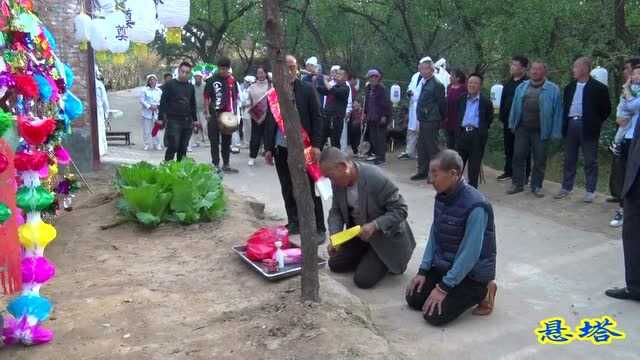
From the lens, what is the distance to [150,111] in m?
14.3

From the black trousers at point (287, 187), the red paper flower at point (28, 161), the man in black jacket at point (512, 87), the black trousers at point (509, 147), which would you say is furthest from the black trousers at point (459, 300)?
the black trousers at point (509, 147)

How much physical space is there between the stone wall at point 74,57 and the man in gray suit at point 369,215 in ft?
18.4

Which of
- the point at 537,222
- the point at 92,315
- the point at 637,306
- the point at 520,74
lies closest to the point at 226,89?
the point at 520,74

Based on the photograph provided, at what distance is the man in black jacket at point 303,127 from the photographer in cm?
595

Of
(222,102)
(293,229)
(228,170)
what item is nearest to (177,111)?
(222,102)

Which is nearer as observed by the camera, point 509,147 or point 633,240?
point 633,240

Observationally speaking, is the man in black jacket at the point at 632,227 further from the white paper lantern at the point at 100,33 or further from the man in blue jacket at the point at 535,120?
the white paper lantern at the point at 100,33

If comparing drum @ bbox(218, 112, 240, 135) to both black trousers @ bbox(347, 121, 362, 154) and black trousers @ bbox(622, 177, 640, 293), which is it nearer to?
black trousers @ bbox(347, 121, 362, 154)

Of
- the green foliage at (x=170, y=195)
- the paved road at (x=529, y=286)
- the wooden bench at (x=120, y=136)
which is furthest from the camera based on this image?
the wooden bench at (x=120, y=136)

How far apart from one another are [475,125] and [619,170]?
1.85 metres

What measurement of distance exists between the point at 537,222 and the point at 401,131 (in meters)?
6.32

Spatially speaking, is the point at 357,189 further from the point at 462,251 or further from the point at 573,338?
the point at 573,338

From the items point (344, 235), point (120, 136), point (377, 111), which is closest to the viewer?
point (344, 235)

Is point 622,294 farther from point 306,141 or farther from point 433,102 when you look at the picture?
point 433,102
